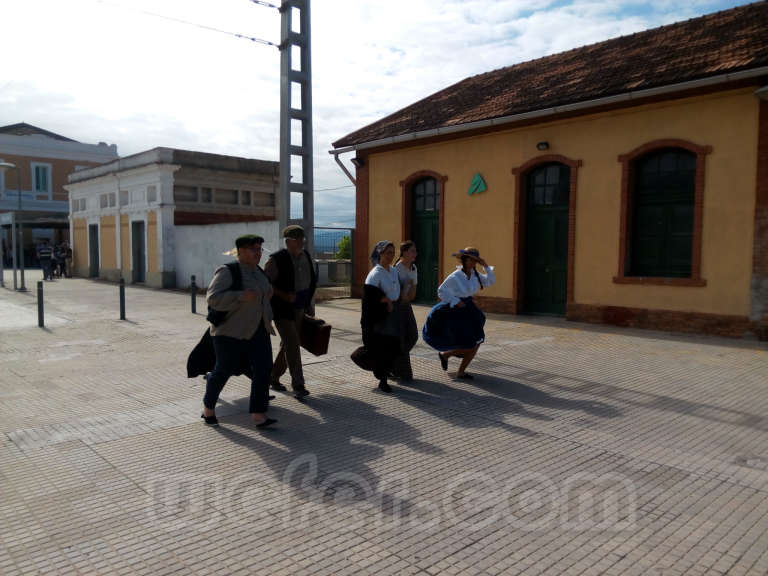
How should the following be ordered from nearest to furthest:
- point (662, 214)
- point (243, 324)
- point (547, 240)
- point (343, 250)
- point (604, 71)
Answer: point (243, 324) → point (662, 214) → point (604, 71) → point (547, 240) → point (343, 250)

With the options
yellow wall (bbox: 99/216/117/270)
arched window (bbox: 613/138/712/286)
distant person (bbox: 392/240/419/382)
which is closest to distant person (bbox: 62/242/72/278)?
yellow wall (bbox: 99/216/117/270)

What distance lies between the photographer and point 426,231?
51.6 ft

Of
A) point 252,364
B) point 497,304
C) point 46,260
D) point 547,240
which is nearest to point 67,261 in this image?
point 46,260

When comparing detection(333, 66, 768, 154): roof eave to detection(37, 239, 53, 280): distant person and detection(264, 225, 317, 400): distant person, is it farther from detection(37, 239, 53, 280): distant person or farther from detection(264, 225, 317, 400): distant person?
detection(37, 239, 53, 280): distant person

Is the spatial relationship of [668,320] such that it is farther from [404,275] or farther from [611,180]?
[404,275]

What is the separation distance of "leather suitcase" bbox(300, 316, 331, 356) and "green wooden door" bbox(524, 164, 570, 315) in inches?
307

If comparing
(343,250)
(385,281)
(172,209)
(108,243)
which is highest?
(172,209)

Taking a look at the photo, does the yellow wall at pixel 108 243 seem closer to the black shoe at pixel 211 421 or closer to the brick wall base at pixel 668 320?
the brick wall base at pixel 668 320

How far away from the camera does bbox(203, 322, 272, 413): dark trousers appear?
17.1 feet

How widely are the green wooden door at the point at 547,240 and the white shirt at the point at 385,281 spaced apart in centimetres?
729

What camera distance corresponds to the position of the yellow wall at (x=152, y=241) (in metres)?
22.8

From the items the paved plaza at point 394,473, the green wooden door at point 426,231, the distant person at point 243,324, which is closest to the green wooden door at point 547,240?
the green wooden door at point 426,231

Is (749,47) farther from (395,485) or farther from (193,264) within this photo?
(193,264)

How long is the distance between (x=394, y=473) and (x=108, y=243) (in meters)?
25.7
